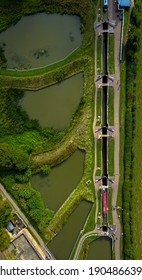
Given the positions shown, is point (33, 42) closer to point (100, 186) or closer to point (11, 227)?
point (100, 186)

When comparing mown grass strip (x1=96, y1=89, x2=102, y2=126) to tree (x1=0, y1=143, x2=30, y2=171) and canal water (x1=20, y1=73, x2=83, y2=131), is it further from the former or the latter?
tree (x1=0, y1=143, x2=30, y2=171)

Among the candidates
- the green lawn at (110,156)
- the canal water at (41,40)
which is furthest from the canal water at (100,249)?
the canal water at (41,40)

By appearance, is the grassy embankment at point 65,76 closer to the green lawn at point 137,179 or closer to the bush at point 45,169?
the bush at point 45,169

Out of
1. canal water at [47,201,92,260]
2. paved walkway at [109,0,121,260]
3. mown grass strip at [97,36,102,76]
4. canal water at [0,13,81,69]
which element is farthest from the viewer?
canal water at [47,201,92,260]

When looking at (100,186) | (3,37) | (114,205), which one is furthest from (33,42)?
(114,205)

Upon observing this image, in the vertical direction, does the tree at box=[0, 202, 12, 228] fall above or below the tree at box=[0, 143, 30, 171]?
below

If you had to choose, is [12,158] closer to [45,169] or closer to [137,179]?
[45,169]

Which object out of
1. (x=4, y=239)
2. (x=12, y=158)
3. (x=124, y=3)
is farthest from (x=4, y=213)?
(x=124, y=3)

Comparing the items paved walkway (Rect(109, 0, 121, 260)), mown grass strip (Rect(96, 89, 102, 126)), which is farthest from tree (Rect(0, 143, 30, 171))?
paved walkway (Rect(109, 0, 121, 260))
